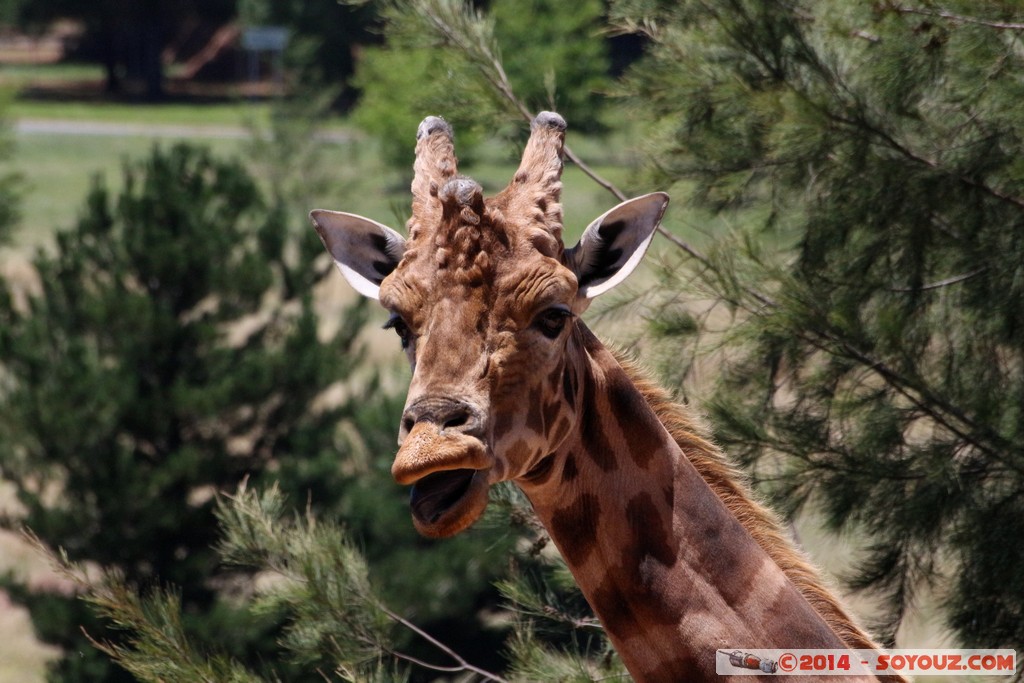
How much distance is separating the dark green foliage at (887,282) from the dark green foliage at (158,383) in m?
9.27

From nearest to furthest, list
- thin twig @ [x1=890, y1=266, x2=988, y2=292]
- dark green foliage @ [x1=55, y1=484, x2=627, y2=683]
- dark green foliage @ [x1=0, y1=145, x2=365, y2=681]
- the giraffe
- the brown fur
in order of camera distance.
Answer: the giraffe, the brown fur, dark green foliage @ [x1=55, y1=484, x2=627, y2=683], thin twig @ [x1=890, y1=266, x2=988, y2=292], dark green foliage @ [x1=0, y1=145, x2=365, y2=681]

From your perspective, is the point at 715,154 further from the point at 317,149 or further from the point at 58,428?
the point at 317,149

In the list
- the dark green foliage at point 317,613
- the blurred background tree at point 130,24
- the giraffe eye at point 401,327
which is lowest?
the blurred background tree at point 130,24

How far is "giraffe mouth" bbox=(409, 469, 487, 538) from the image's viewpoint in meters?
3.06

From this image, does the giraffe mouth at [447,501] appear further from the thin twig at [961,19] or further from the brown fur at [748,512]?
the thin twig at [961,19]

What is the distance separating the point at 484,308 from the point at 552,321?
0.62 ft

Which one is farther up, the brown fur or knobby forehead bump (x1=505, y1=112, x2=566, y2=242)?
knobby forehead bump (x1=505, y1=112, x2=566, y2=242)

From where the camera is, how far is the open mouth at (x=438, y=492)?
3.07m

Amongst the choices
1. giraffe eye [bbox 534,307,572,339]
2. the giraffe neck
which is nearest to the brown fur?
the giraffe neck

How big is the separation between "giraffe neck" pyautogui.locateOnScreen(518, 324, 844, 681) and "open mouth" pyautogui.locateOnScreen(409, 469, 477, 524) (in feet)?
1.46

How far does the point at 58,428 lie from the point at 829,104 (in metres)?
11.0

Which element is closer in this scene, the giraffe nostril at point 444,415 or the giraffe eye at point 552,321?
the giraffe nostril at point 444,415

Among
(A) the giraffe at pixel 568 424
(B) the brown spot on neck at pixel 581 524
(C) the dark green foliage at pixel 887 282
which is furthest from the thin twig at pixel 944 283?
(B) the brown spot on neck at pixel 581 524

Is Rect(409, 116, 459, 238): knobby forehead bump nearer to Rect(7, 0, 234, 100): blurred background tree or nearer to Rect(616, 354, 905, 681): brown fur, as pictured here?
Rect(616, 354, 905, 681): brown fur
